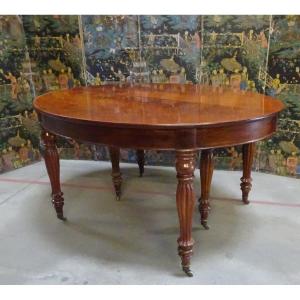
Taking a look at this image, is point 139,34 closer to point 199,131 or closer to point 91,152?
point 91,152

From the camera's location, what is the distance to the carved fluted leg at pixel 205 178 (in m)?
1.75

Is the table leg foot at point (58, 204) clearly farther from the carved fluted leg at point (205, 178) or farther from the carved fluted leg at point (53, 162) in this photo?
the carved fluted leg at point (205, 178)

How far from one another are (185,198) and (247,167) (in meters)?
0.76

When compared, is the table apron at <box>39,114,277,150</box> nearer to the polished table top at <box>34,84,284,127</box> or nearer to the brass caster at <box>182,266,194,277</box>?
the polished table top at <box>34,84,284,127</box>

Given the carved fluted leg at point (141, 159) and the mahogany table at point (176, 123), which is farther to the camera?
the carved fluted leg at point (141, 159)

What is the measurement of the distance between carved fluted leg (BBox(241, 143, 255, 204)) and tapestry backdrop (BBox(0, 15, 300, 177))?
0.51 meters

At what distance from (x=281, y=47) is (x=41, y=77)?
1.79 metres

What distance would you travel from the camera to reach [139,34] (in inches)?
95.7

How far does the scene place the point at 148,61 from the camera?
248cm

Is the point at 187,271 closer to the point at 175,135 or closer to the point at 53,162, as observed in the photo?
the point at 175,135

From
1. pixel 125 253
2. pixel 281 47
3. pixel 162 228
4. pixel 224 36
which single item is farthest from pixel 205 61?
pixel 125 253

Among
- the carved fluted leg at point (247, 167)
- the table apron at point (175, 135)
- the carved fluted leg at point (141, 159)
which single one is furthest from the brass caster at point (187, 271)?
the carved fluted leg at point (141, 159)

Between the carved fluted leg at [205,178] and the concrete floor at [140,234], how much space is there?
8cm

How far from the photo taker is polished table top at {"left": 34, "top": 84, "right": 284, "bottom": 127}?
127 centimetres
